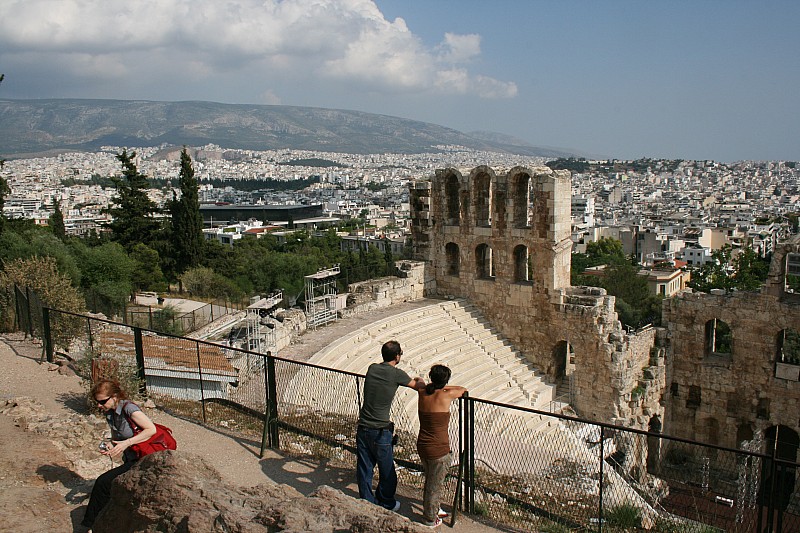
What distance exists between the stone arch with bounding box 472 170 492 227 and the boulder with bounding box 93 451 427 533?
619 inches

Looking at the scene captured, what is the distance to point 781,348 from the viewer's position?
751 inches

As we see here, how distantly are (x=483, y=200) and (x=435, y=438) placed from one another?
600 inches

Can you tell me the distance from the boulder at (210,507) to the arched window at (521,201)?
604 inches

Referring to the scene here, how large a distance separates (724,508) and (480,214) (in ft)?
36.9

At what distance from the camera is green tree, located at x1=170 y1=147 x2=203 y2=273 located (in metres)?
40.3

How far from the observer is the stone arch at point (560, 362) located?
1983 cm

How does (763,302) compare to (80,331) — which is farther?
(763,302)

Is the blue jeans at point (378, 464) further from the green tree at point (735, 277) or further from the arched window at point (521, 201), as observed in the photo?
the green tree at point (735, 277)

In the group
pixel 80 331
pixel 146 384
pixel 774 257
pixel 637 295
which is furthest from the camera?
pixel 637 295

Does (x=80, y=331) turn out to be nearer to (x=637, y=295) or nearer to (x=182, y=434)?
(x=182, y=434)

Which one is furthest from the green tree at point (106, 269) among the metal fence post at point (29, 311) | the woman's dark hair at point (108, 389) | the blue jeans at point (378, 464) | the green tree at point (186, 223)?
the blue jeans at point (378, 464)

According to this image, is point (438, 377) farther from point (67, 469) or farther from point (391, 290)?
point (391, 290)

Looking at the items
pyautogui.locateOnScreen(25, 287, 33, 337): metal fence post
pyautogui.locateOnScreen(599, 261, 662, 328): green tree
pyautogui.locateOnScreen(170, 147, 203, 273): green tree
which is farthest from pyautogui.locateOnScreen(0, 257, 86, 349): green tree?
pyautogui.locateOnScreen(599, 261, 662, 328): green tree

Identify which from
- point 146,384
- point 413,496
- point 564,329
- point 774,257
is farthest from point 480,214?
point 413,496
